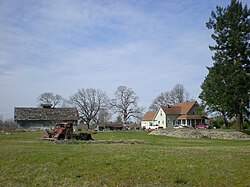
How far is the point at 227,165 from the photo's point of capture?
576 inches

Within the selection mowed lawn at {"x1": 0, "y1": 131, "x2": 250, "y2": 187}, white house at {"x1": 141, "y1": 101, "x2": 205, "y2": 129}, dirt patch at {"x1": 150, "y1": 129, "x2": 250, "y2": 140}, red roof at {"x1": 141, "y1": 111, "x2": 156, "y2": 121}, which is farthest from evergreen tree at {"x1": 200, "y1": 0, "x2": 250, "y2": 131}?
red roof at {"x1": 141, "y1": 111, "x2": 156, "y2": 121}

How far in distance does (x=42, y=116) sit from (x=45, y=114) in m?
1.29

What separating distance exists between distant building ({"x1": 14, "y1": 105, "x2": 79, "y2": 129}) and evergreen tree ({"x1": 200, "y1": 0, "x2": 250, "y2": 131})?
178 ft

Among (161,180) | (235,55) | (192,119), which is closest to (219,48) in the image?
(235,55)

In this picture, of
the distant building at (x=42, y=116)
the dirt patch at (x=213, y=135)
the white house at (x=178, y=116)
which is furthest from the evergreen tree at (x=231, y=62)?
the distant building at (x=42, y=116)

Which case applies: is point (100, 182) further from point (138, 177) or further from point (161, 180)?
point (161, 180)

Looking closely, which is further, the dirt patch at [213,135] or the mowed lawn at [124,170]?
the dirt patch at [213,135]

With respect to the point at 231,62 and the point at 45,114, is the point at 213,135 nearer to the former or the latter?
the point at 231,62

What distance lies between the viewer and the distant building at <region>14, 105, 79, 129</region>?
92.7 metres

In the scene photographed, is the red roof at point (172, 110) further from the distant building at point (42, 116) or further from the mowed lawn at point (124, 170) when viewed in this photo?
the mowed lawn at point (124, 170)

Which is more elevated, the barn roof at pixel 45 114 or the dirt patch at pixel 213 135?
the barn roof at pixel 45 114

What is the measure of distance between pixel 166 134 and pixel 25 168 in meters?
37.6

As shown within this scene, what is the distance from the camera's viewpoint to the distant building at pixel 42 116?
304 ft

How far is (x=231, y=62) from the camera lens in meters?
47.7
